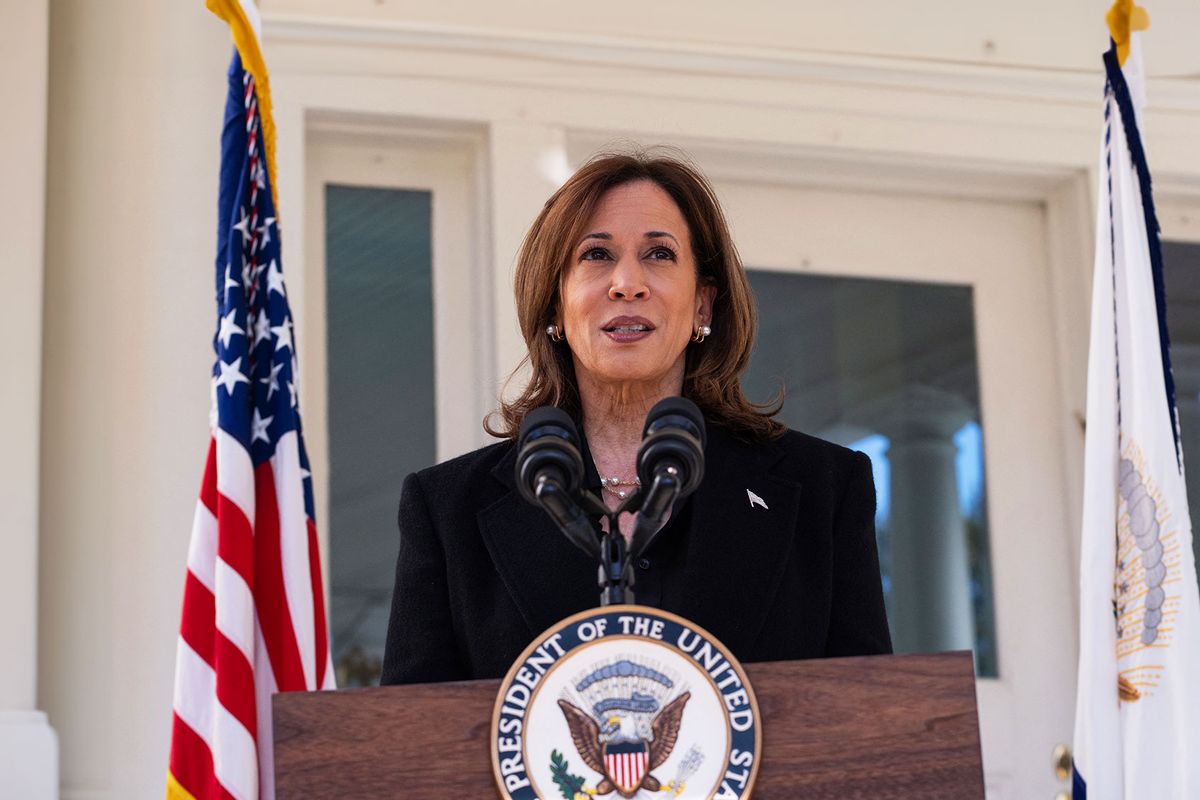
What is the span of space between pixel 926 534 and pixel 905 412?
31cm

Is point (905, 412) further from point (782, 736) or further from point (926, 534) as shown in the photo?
point (782, 736)

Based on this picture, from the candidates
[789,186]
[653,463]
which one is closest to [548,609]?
[653,463]

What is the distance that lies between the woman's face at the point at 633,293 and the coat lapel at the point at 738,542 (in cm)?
15

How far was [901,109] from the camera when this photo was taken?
4004mm

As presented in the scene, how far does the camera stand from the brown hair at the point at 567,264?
7.06ft

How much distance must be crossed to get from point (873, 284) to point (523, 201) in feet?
3.17

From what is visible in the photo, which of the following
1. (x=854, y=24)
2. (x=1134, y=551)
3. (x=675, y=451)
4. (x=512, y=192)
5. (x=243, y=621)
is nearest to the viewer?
(x=675, y=451)

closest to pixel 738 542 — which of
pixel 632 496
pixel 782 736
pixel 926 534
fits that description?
pixel 632 496

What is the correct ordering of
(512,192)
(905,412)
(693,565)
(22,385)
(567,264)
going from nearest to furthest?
(693,565), (567,264), (22,385), (512,192), (905,412)

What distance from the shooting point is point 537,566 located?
1.93 metres

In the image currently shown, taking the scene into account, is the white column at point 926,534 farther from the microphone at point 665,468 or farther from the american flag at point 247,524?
the microphone at point 665,468

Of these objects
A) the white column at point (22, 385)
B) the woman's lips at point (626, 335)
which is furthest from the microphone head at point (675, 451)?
the white column at point (22, 385)

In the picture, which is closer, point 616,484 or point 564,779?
point 564,779

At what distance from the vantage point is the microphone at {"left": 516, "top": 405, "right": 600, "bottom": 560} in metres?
1.39
